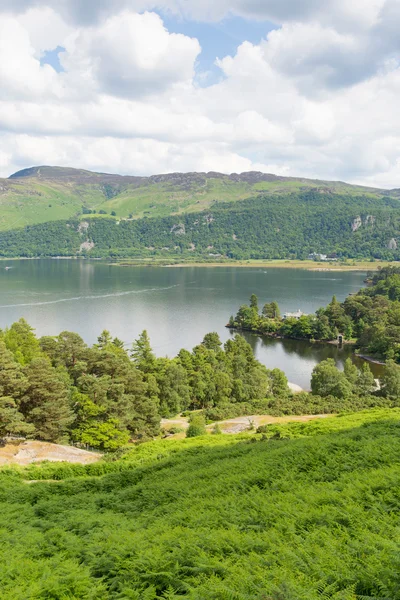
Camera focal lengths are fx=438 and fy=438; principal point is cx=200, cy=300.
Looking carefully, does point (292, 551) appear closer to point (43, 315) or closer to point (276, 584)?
point (276, 584)

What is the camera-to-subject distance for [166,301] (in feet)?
367

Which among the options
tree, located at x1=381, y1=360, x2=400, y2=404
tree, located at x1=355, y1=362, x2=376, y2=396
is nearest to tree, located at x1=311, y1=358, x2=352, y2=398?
tree, located at x1=355, y1=362, x2=376, y2=396

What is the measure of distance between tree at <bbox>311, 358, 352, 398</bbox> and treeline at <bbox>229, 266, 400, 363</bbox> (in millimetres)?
26752

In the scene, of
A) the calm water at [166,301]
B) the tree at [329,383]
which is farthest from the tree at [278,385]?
the calm water at [166,301]

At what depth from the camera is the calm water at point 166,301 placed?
76.6 metres

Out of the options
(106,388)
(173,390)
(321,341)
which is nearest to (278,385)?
(173,390)

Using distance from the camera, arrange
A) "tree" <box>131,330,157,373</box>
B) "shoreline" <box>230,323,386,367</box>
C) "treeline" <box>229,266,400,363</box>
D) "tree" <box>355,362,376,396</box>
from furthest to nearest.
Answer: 1. "treeline" <box>229,266,400,363</box>
2. "shoreline" <box>230,323,386,367</box>
3. "tree" <box>355,362,376,396</box>
4. "tree" <box>131,330,157,373</box>

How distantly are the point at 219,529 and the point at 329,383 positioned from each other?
36.1 m

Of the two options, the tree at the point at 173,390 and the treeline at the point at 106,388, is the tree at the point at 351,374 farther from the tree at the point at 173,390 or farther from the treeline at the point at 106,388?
the tree at the point at 173,390

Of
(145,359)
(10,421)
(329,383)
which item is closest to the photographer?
(10,421)

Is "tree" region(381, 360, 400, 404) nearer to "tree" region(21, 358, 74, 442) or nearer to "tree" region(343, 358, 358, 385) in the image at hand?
"tree" region(343, 358, 358, 385)

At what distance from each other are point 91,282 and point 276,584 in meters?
144

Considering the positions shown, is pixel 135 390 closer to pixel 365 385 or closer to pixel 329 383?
pixel 329 383

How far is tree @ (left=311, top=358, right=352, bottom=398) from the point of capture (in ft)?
143
